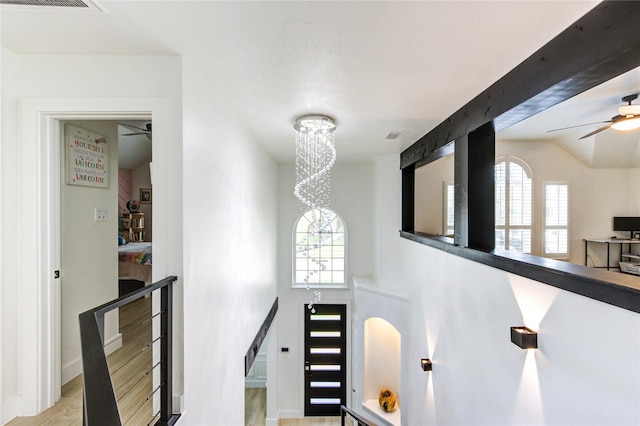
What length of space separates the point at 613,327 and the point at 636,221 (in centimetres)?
525

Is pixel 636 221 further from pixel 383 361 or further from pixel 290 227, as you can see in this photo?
pixel 290 227

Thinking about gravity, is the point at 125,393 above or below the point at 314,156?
below

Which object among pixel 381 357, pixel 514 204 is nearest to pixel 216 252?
pixel 381 357

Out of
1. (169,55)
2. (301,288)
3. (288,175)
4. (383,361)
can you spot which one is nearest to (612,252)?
(383,361)

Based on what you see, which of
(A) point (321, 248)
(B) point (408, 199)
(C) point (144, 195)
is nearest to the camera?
(B) point (408, 199)

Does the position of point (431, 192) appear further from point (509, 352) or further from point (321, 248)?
point (509, 352)

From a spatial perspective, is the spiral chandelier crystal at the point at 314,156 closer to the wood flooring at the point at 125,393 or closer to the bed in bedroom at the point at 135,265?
the wood flooring at the point at 125,393

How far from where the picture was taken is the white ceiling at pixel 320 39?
4.13ft

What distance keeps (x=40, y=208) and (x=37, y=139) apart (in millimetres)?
419

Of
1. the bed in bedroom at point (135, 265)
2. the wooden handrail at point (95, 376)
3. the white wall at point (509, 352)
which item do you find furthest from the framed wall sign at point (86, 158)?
the white wall at point (509, 352)

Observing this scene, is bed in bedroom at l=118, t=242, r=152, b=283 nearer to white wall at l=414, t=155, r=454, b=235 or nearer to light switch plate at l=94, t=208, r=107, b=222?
light switch plate at l=94, t=208, r=107, b=222

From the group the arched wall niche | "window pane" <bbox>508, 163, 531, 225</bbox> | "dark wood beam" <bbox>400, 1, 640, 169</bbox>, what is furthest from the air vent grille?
"window pane" <bbox>508, 163, 531, 225</bbox>

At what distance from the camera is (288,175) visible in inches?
232

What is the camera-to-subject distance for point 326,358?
5891 millimetres
